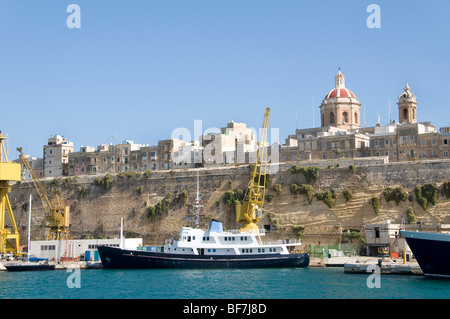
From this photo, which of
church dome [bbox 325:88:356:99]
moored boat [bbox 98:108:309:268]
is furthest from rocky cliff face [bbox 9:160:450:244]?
church dome [bbox 325:88:356:99]

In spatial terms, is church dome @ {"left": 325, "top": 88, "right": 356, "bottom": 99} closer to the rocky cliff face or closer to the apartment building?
the rocky cliff face

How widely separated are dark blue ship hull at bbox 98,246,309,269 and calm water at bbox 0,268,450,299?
65.4 inches

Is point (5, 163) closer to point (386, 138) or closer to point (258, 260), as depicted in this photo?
point (258, 260)

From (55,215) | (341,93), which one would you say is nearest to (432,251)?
(55,215)

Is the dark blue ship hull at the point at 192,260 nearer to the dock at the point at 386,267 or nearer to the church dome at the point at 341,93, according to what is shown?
the dock at the point at 386,267

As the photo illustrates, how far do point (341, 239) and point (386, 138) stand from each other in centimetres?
1349

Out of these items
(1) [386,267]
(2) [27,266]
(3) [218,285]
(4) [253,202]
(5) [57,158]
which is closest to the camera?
(3) [218,285]

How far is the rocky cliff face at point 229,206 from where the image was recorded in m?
58.0

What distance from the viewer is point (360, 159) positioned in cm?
6184

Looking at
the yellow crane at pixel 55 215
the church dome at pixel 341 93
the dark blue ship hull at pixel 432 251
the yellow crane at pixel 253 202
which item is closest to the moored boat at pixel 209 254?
the yellow crane at pixel 253 202

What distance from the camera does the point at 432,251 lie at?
39.6 metres

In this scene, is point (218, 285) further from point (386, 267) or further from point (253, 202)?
point (253, 202)

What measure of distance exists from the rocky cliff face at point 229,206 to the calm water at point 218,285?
1113cm

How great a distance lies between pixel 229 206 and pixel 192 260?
14.6m
